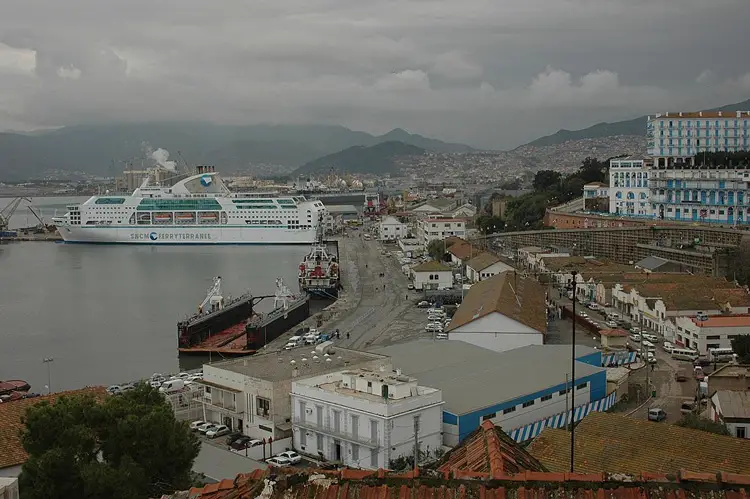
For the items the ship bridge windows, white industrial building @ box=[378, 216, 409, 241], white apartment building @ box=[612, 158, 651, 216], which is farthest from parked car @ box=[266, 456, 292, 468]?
the ship bridge windows

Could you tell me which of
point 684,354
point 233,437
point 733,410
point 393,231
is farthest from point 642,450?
point 393,231

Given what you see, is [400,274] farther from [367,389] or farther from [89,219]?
[89,219]

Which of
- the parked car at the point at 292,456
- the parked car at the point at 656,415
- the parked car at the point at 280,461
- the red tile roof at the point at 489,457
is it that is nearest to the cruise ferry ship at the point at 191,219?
the parked car at the point at 656,415

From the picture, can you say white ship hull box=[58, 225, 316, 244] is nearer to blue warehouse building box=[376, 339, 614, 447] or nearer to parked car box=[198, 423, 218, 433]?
blue warehouse building box=[376, 339, 614, 447]

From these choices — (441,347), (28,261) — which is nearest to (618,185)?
(441,347)

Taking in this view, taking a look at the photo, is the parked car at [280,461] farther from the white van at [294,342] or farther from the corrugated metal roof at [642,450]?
the white van at [294,342]

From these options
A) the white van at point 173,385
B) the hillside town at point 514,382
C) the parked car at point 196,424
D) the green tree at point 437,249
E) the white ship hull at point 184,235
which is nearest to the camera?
the hillside town at point 514,382
